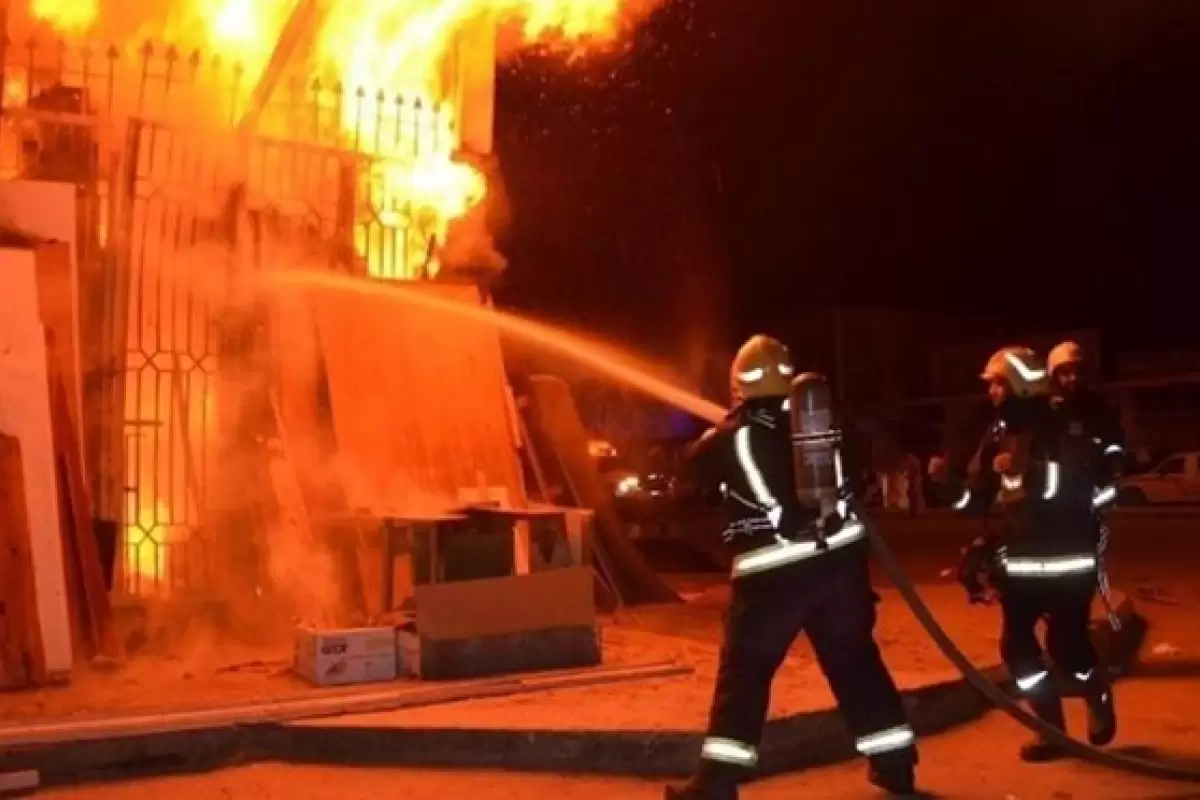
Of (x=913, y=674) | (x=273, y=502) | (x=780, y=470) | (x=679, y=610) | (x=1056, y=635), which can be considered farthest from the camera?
(x=679, y=610)

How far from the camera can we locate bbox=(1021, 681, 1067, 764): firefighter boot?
6.18 metres

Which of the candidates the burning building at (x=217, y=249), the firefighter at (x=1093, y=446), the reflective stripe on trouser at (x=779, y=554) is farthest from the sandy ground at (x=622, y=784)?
the burning building at (x=217, y=249)

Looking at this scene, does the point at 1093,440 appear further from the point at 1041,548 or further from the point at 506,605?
the point at 506,605

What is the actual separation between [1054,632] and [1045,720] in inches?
15.9

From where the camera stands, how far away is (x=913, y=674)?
730 cm

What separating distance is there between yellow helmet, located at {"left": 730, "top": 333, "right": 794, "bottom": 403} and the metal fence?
5.22 meters

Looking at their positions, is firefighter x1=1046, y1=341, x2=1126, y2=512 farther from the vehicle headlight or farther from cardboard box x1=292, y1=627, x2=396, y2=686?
the vehicle headlight

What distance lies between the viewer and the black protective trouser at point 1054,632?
6.21 m

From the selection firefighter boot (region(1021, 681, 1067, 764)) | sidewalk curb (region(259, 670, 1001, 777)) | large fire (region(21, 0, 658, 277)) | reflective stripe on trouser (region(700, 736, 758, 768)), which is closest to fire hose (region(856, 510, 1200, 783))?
firefighter boot (region(1021, 681, 1067, 764))

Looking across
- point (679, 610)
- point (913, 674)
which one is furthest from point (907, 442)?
point (913, 674)

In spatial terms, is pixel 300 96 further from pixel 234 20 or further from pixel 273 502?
pixel 273 502

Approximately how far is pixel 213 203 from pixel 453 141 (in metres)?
2.08

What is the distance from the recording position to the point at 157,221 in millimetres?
9602

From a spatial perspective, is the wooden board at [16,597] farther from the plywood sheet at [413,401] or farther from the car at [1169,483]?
the car at [1169,483]
